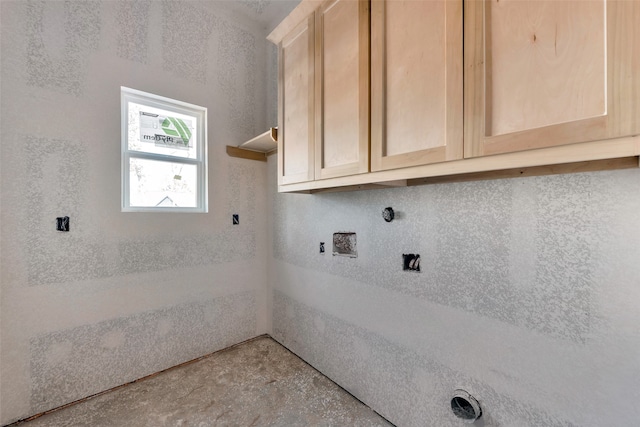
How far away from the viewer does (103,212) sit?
6.20ft

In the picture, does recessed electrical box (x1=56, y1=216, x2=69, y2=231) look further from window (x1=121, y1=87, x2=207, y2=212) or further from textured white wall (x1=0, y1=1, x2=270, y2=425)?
window (x1=121, y1=87, x2=207, y2=212)

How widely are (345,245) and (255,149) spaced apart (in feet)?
4.64

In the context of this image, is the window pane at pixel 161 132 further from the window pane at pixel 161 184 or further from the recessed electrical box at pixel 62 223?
the recessed electrical box at pixel 62 223

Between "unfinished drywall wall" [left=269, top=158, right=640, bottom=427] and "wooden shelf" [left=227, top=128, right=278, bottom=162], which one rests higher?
"wooden shelf" [left=227, top=128, right=278, bottom=162]

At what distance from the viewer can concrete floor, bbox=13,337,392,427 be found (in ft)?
5.30

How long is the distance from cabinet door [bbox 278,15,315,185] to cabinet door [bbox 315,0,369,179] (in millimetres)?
70

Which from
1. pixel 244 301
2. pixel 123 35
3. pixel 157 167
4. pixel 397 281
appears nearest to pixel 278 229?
pixel 244 301

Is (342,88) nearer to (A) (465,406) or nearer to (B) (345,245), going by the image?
(B) (345,245)

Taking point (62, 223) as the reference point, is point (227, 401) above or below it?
below

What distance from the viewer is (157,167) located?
2.21 meters

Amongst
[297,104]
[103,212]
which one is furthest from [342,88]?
[103,212]

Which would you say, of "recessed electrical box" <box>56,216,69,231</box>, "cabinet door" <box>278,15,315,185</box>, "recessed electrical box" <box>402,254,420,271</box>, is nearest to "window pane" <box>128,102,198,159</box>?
"recessed electrical box" <box>56,216,69,231</box>

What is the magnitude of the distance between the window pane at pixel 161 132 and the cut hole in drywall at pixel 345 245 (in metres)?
1.53

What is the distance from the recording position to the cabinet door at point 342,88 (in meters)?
A: 1.25
